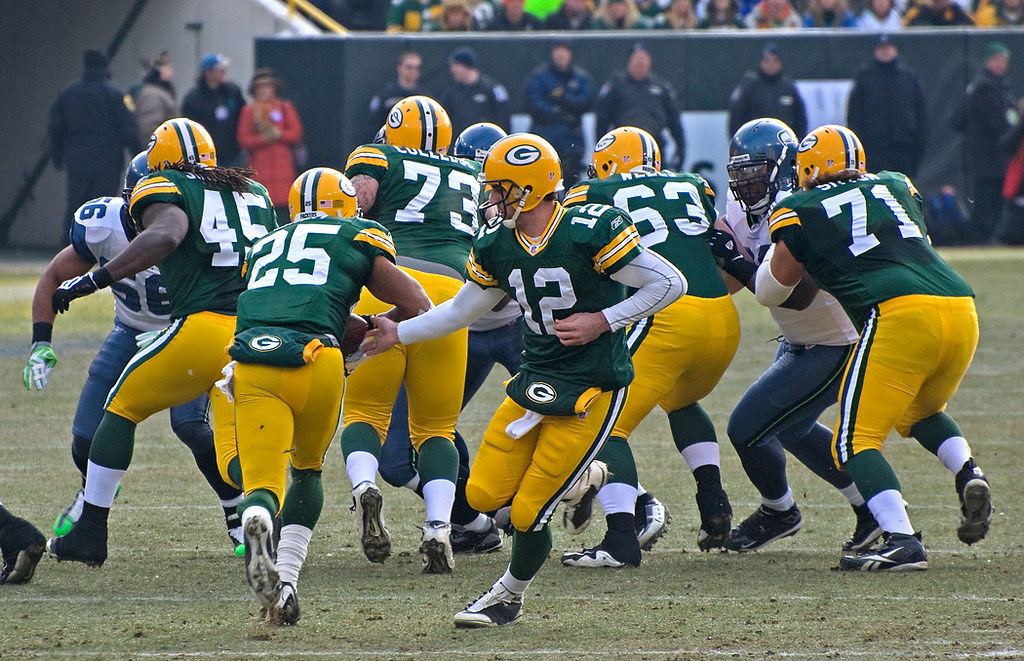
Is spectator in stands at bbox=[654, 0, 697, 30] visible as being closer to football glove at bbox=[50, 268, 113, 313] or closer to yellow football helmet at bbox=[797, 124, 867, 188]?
yellow football helmet at bbox=[797, 124, 867, 188]

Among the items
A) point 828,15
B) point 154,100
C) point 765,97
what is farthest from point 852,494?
point 828,15

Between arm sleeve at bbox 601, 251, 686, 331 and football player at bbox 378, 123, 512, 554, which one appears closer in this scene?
arm sleeve at bbox 601, 251, 686, 331

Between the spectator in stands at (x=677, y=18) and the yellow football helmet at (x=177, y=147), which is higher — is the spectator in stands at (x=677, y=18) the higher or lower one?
the lower one

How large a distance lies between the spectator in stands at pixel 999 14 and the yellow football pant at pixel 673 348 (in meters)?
13.5

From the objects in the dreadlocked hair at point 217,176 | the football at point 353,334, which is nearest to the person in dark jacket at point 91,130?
the dreadlocked hair at point 217,176

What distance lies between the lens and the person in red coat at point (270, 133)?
50.8 feet

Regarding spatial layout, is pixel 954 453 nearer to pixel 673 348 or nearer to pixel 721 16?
pixel 673 348

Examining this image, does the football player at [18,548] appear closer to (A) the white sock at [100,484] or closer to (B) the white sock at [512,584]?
(A) the white sock at [100,484]

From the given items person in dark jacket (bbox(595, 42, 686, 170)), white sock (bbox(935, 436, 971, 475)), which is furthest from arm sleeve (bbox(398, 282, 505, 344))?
person in dark jacket (bbox(595, 42, 686, 170))

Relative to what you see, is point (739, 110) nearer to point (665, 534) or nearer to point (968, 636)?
point (665, 534)

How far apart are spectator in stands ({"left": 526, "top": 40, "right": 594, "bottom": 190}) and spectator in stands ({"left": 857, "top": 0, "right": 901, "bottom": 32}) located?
4.06 meters

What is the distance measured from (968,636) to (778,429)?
1.50m

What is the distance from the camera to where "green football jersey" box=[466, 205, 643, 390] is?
15.4 ft

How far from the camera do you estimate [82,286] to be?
Result: 5414 millimetres
